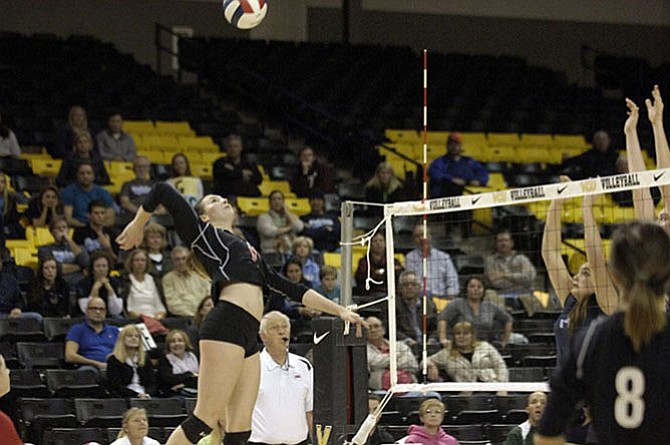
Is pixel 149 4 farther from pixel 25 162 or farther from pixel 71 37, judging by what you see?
pixel 25 162

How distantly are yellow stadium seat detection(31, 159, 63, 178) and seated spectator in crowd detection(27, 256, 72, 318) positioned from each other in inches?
122

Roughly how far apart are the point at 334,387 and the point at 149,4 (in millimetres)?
13012

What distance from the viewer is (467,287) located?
1271cm

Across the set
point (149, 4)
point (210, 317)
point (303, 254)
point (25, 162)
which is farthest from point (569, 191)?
point (149, 4)

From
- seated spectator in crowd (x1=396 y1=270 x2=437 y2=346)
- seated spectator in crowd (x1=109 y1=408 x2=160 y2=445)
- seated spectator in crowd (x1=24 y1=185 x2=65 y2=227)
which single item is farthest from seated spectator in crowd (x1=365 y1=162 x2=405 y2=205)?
seated spectator in crowd (x1=109 y1=408 x2=160 y2=445)

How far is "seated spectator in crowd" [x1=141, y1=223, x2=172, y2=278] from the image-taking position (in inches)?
487

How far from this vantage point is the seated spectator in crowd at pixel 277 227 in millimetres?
13242

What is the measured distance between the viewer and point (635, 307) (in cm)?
352

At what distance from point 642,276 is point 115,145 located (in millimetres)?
11863

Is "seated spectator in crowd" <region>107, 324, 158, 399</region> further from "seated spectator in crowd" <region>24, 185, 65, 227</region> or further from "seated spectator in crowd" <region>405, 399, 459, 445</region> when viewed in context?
"seated spectator in crowd" <region>24, 185, 65, 227</region>

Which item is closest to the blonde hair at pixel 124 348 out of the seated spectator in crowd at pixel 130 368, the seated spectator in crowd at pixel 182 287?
the seated spectator in crowd at pixel 130 368

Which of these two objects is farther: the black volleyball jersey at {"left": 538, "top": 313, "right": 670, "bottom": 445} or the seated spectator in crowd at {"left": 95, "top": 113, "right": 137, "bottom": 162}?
the seated spectator in crowd at {"left": 95, "top": 113, "right": 137, "bottom": 162}

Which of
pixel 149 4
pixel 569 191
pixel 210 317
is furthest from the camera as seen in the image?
pixel 149 4

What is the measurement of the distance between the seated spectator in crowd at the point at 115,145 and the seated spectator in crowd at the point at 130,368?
14.9 feet
